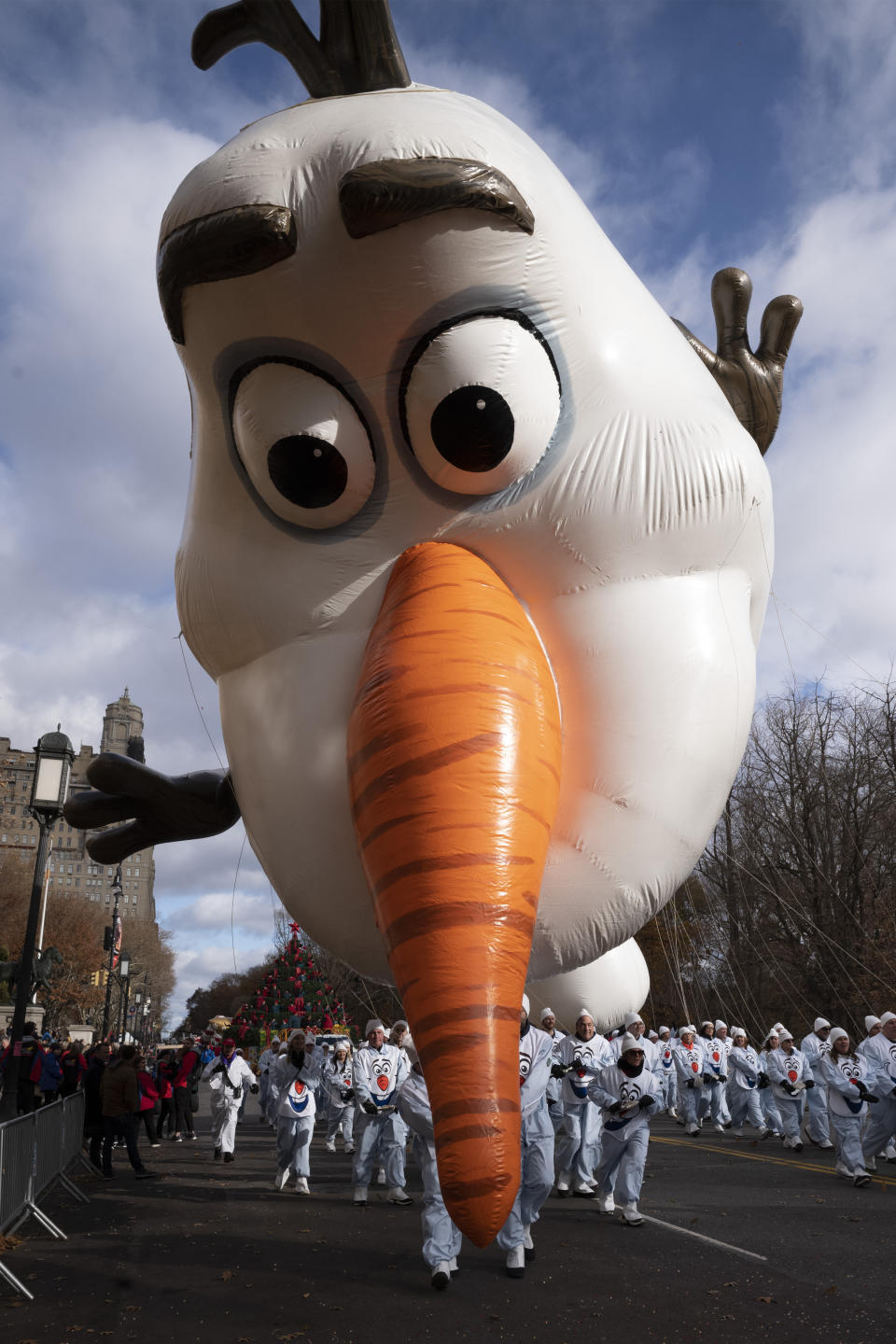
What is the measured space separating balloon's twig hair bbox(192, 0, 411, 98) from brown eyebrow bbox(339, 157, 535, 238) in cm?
79

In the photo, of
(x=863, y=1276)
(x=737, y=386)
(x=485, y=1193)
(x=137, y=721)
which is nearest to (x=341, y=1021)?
(x=863, y=1276)

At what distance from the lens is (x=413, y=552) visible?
329 cm

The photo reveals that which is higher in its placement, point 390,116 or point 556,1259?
point 390,116

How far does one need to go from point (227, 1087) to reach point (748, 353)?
10793 mm

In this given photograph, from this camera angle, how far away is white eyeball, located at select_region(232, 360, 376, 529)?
3.26m

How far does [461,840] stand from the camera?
8.31ft

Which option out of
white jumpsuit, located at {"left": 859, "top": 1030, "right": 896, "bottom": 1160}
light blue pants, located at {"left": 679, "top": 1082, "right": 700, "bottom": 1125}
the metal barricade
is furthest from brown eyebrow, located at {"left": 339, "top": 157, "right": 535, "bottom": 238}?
light blue pants, located at {"left": 679, "top": 1082, "right": 700, "bottom": 1125}

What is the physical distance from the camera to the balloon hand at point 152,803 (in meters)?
4.79

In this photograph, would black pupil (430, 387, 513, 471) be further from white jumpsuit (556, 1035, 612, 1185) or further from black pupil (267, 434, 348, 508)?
white jumpsuit (556, 1035, 612, 1185)

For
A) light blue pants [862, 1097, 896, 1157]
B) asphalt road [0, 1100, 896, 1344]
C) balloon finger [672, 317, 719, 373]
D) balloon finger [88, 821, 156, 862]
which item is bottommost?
asphalt road [0, 1100, 896, 1344]

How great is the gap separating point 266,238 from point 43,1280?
6.82m

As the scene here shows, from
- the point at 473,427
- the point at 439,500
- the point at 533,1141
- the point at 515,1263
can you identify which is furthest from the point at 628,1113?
the point at 473,427

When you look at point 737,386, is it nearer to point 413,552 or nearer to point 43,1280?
point 413,552

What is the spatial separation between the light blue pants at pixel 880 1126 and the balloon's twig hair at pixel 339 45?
436 inches
